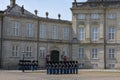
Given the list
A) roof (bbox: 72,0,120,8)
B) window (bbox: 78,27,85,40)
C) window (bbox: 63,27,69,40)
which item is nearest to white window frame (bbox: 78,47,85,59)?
window (bbox: 78,27,85,40)

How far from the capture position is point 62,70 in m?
37.7

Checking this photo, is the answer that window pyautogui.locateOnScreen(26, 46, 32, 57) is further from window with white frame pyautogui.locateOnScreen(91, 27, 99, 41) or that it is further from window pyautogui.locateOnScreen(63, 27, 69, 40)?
window with white frame pyautogui.locateOnScreen(91, 27, 99, 41)

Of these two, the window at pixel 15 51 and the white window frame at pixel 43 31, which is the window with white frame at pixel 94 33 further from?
the window at pixel 15 51

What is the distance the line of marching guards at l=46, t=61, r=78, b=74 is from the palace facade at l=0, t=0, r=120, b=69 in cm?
1385

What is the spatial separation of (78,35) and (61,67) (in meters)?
18.3

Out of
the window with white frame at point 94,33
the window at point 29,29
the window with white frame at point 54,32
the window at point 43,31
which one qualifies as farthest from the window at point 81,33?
the window at point 29,29

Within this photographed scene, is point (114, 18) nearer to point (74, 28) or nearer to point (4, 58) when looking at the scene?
point (74, 28)

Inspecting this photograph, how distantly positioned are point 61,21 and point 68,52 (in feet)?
15.3

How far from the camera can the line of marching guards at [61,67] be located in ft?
121

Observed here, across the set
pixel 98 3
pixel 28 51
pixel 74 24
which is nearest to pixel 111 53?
pixel 74 24

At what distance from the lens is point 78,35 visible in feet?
181

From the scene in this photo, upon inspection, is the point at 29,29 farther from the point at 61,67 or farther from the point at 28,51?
the point at 61,67

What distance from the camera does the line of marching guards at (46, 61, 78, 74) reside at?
37.0 meters

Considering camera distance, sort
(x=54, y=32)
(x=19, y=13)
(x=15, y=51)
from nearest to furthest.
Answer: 1. (x=15, y=51)
2. (x=19, y=13)
3. (x=54, y=32)
